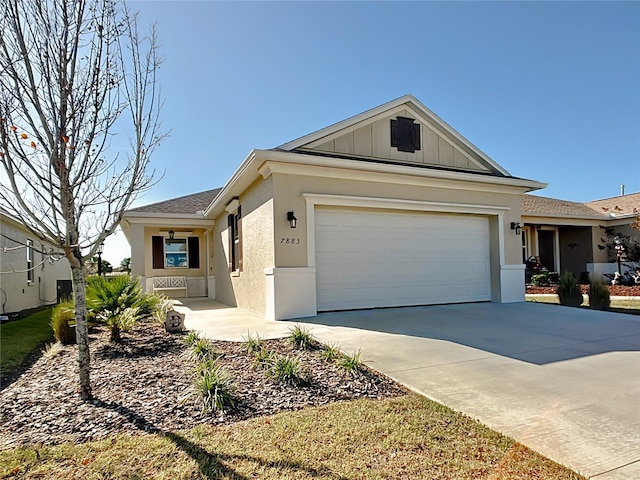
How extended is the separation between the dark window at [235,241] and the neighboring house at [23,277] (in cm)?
478

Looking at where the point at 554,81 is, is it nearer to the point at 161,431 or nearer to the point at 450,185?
the point at 450,185

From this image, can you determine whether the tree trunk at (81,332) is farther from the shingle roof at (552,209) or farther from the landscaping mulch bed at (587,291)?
the shingle roof at (552,209)

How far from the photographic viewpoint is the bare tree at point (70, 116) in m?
3.54

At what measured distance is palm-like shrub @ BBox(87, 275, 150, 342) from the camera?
21.7 feet

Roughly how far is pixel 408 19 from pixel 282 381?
9395 mm

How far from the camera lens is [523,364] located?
16.4ft

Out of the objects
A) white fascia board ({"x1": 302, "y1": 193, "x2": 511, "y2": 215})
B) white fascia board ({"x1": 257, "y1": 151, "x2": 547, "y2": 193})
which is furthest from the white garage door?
white fascia board ({"x1": 257, "y1": 151, "x2": 547, "y2": 193})

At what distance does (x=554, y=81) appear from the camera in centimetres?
1273

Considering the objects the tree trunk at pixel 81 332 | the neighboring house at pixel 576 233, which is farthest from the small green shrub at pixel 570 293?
the tree trunk at pixel 81 332

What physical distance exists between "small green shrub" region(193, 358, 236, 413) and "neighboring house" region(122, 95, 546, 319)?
173 inches

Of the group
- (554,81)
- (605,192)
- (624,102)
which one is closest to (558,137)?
(624,102)

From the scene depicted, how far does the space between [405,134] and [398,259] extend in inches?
142

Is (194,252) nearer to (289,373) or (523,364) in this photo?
(289,373)

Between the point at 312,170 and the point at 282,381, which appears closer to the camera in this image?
the point at 282,381
